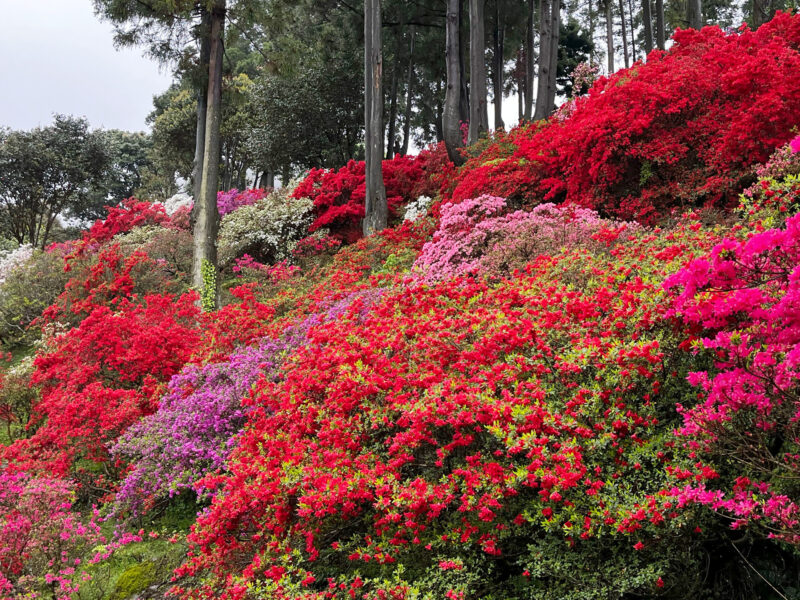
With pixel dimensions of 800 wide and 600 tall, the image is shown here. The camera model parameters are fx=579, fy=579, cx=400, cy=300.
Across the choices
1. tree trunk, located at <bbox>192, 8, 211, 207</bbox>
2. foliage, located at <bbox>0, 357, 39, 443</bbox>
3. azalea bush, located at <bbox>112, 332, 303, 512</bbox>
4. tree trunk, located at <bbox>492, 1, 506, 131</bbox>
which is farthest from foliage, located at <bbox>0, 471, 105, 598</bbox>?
tree trunk, located at <bbox>492, 1, 506, 131</bbox>

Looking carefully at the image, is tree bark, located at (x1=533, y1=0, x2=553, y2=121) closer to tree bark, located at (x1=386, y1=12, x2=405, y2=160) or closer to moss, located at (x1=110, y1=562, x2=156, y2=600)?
tree bark, located at (x1=386, y1=12, x2=405, y2=160)

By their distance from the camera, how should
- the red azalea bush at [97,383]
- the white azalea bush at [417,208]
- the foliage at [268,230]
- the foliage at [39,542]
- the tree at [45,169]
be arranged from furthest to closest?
the tree at [45,169] < the foliage at [268,230] < the white azalea bush at [417,208] < the red azalea bush at [97,383] < the foliage at [39,542]

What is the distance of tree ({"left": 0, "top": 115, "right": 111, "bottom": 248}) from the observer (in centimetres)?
2453

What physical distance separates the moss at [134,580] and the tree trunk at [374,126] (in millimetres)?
8443

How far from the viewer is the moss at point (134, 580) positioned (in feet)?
14.5

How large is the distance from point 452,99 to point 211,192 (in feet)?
18.7

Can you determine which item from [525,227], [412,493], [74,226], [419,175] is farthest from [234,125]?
[412,493]

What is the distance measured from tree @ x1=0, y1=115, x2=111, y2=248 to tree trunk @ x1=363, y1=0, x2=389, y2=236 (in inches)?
712

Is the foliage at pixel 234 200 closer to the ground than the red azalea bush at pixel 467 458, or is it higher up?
higher up

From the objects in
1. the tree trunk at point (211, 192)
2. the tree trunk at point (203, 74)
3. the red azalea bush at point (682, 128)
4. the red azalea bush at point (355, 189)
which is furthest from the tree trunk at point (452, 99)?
the tree trunk at point (203, 74)

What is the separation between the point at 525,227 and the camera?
679cm

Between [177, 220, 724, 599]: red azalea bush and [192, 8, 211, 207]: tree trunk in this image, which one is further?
[192, 8, 211, 207]: tree trunk

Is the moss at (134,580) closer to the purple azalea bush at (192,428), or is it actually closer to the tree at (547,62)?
the purple azalea bush at (192,428)

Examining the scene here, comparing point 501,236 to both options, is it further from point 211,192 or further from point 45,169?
point 45,169
